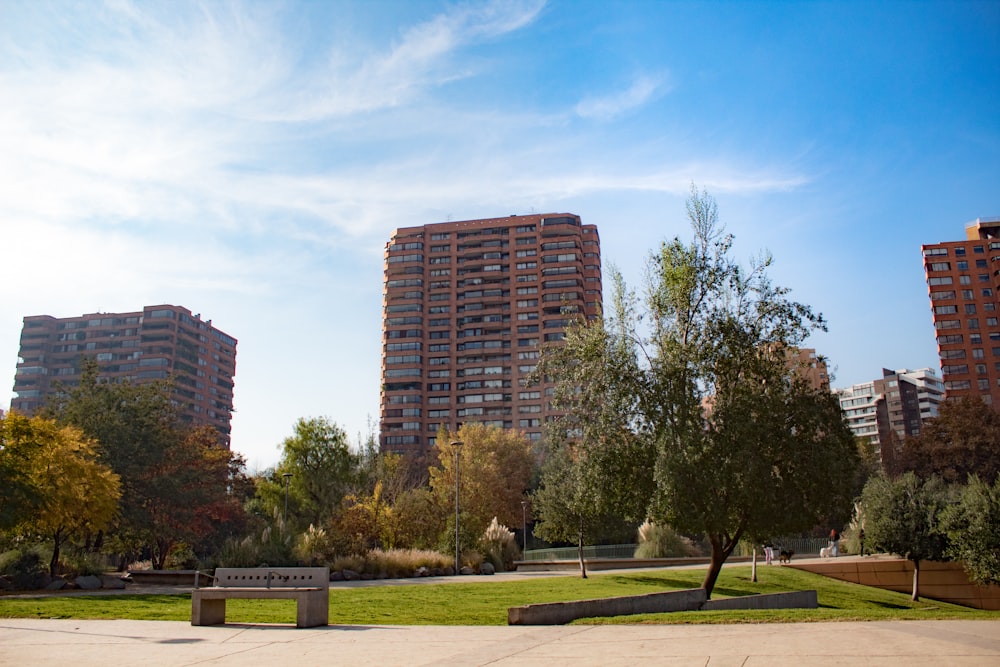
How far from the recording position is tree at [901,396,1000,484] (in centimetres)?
5791

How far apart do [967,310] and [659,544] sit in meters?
87.0

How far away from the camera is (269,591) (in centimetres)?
1155

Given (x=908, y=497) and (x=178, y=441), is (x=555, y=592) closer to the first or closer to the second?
(x=908, y=497)

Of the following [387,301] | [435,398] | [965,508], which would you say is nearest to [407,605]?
[965,508]

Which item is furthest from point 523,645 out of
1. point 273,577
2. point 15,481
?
point 15,481

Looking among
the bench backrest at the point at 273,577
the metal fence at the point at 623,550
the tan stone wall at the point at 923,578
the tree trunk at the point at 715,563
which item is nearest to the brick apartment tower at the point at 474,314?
the metal fence at the point at 623,550

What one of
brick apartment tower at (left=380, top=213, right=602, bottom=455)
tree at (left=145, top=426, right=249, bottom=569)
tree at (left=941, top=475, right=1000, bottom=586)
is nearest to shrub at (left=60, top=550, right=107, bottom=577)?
tree at (left=145, top=426, right=249, bottom=569)

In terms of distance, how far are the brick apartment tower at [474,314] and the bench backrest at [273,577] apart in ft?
327

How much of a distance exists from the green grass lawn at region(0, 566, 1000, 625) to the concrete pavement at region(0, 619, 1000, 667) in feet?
6.26

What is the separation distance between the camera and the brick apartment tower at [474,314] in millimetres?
116062

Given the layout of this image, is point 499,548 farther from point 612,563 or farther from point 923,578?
point 923,578

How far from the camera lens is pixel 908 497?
2955 centimetres

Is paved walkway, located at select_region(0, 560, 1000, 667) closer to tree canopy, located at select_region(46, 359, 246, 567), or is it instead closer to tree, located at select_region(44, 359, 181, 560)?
tree, located at select_region(44, 359, 181, 560)

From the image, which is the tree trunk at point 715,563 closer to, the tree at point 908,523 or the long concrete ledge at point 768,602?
the long concrete ledge at point 768,602
